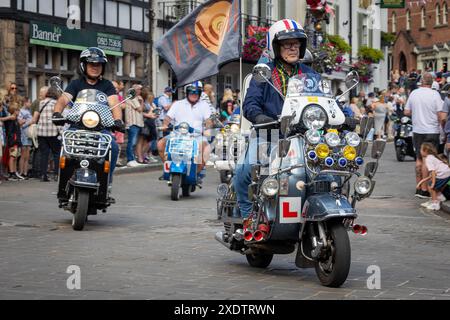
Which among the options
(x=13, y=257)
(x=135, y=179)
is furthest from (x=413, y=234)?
(x=135, y=179)

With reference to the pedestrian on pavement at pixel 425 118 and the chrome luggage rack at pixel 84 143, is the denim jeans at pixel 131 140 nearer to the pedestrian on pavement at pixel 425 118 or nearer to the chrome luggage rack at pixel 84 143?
the pedestrian on pavement at pixel 425 118

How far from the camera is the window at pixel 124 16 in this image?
35.0 metres

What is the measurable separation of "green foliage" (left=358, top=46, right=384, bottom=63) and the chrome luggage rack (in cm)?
4462

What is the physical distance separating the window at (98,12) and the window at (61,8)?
177 cm

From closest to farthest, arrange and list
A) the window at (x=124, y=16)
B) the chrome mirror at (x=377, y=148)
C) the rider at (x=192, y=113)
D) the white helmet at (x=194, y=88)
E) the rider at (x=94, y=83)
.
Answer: the chrome mirror at (x=377, y=148) < the rider at (x=94, y=83) < the rider at (x=192, y=113) < the white helmet at (x=194, y=88) < the window at (x=124, y=16)

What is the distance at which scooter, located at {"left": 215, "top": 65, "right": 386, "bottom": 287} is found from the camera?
796cm

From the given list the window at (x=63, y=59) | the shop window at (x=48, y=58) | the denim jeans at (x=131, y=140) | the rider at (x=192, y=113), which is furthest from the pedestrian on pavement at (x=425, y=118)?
the window at (x=63, y=59)

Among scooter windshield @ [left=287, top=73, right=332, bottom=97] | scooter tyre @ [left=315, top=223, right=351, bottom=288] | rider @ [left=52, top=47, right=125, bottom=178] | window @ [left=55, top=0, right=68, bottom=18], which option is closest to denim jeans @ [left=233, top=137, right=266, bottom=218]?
scooter windshield @ [left=287, top=73, right=332, bottom=97]

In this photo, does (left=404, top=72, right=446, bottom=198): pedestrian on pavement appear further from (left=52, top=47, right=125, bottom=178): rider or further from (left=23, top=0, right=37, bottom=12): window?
(left=23, top=0, right=37, bottom=12): window

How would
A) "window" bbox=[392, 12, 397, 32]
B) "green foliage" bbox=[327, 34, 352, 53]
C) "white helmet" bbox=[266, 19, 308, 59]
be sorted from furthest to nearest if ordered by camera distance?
"window" bbox=[392, 12, 397, 32] → "green foliage" bbox=[327, 34, 352, 53] → "white helmet" bbox=[266, 19, 308, 59]

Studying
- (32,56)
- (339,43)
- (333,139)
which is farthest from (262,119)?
(339,43)

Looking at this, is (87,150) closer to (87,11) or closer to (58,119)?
(58,119)

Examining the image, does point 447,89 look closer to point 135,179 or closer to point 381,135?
point 135,179
